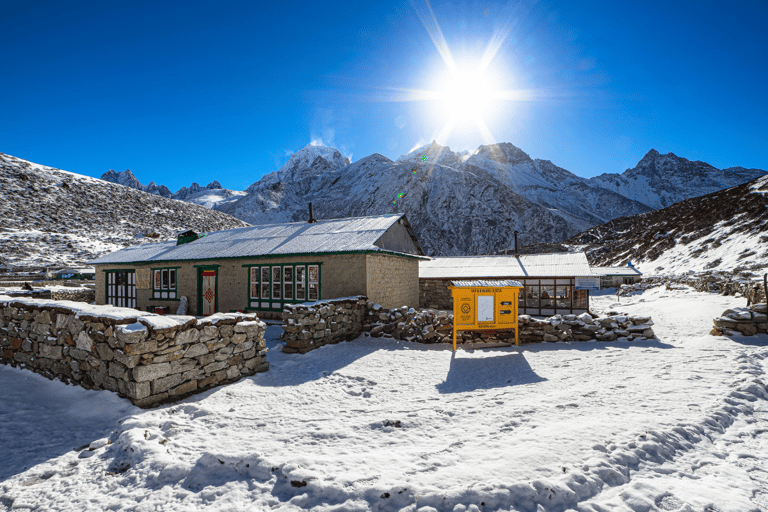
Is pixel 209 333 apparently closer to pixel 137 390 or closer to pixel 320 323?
pixel 137 390

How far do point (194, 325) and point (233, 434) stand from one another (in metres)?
2.29

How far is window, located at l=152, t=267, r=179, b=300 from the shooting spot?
56.5 feet

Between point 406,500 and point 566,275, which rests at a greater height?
point 566,275

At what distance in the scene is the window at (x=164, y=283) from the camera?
17.2m

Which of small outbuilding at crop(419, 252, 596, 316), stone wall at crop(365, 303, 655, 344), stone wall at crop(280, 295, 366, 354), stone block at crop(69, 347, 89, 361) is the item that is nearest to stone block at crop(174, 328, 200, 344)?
stone block at crop(69, 347, 89, 361)

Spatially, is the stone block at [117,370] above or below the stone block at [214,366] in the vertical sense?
above

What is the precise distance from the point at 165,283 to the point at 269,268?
651cm

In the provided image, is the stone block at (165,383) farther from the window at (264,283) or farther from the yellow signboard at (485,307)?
the window at (264,283)

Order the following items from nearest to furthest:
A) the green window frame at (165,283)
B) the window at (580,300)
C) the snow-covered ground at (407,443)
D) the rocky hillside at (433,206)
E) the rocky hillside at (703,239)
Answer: the snow-covered ground at (407,443) < the green window frame at (165,283) < the window at (580,300) < the rocky hillside at (703,239) < the rocky hillside at (433,206)

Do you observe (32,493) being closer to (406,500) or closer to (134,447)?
(134,447)

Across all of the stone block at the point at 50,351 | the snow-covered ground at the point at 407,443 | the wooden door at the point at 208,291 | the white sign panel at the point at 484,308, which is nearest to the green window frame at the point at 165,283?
the wooden door at the point at 208,291

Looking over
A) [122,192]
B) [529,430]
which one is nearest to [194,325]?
A: [529,430]

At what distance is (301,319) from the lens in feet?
32.4

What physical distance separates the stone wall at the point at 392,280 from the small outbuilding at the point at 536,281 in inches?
98.3
